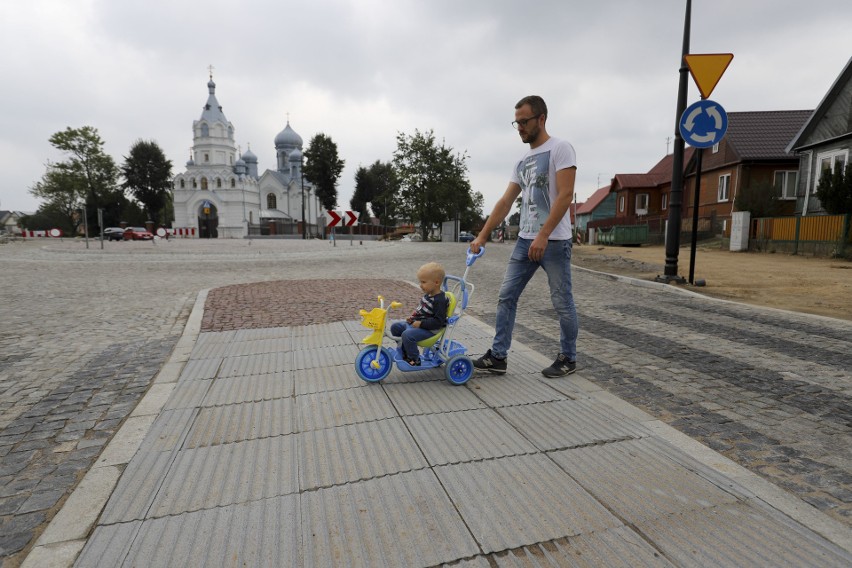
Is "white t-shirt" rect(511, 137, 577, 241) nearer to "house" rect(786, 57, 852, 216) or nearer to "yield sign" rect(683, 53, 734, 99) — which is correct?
"yield sign" rect(683, 53, 734, 99)

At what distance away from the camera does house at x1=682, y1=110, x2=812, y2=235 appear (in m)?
27.3

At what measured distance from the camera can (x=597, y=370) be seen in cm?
440

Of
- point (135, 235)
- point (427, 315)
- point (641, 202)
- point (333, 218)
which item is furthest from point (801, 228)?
point (135, 235)

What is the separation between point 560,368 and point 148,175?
271ft

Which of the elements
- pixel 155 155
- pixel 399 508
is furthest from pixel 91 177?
pixel 399 508

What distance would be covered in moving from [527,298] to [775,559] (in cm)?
692

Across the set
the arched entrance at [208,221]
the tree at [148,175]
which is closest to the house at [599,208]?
the arched entrance at [208,221]

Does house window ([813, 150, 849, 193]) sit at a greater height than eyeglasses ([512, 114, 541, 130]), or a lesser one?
greater

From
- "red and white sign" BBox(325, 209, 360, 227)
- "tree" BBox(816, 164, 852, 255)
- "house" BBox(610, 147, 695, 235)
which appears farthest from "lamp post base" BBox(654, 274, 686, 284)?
"house" BBox(610, 147, 695, 235)

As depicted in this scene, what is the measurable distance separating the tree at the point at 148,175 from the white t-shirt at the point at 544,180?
81.7m

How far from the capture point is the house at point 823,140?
20.8 metres

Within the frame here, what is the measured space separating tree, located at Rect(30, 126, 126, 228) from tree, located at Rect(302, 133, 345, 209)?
26.7 m

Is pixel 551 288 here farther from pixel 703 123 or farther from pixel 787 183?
pixel 787 183

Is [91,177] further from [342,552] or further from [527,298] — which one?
[342,552]
